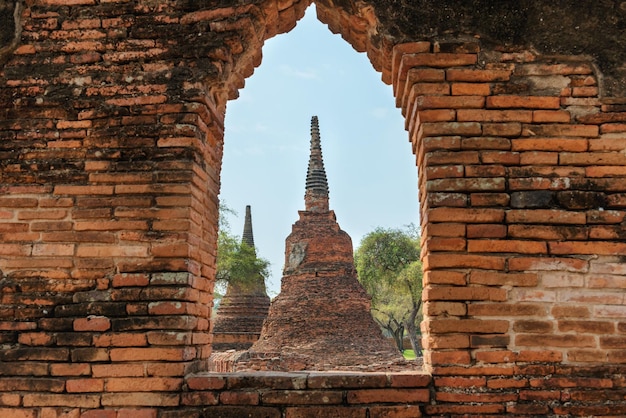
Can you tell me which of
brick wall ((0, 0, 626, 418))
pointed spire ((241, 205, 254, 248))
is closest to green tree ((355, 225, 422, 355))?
pointed spire ((241, 205, 254, 248))

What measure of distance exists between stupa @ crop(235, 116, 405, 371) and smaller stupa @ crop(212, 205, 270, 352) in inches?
212

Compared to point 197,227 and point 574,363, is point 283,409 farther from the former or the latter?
point 574,363

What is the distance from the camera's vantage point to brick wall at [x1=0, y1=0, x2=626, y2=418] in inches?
136

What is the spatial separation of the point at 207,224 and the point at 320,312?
46.7ft

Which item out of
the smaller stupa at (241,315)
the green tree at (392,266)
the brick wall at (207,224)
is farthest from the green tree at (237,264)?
the brick wall at (207,224)

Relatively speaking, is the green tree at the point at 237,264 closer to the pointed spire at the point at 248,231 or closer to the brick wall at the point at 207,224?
the pointed spire at the point at 248,231

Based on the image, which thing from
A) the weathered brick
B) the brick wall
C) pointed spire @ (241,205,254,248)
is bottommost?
the weathered brick

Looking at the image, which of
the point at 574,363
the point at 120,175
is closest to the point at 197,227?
the point at 120,175

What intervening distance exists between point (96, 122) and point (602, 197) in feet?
11.5

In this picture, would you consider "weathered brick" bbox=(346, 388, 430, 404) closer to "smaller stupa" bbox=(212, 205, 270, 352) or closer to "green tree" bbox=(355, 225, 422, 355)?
"smaller stupa" bbox=(212, 205, 270, 352)

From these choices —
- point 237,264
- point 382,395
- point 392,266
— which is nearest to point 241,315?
point 237,264

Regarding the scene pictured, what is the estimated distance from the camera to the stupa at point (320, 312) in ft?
54.3

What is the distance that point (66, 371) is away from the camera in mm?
3596

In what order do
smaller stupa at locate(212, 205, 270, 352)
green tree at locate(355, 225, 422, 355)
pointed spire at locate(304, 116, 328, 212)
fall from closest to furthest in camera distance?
pointed spire at locate(304, 116, 328, 212)
smaller stupa at locate(212, 205, 270, 352)
green tree at locate(355, 225, 422, 355)
